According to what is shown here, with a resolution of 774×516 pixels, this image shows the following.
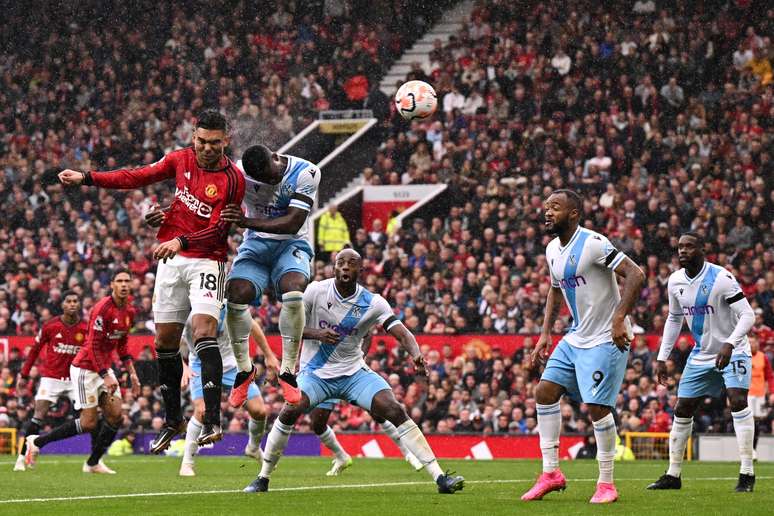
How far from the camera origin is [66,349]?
64.7 feet

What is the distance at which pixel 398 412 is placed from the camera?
1284 centimetres

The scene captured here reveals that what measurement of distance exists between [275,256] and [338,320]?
142 centimetres

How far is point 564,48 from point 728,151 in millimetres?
5055

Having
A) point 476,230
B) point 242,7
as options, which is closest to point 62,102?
point 242,7

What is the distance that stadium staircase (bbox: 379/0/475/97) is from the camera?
33.2m

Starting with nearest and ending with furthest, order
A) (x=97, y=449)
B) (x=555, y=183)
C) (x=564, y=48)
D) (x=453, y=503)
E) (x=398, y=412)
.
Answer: (x=453, y=503) → (x=398, y=412) → (x=97, y=449) → (x=555, y=183) → (x=564, y=48)

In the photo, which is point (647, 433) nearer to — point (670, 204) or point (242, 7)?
point (670, 204)

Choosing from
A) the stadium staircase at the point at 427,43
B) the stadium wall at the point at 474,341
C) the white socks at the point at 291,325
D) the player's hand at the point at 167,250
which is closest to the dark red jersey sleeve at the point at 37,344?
the stadium wall at the point at 474,341

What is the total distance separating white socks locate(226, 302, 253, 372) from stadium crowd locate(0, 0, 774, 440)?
37.5 feet

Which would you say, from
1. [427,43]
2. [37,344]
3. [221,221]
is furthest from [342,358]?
[427,43]

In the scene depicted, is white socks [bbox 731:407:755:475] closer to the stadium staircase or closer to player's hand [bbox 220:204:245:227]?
player's hand [bbox 220:204:245:227]

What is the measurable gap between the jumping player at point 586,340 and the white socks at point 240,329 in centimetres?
259

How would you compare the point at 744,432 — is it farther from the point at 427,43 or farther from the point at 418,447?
the point at 427,43

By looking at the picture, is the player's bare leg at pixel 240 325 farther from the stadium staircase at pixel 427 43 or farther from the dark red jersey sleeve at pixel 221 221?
the stadium staircase at pixel 427 43
